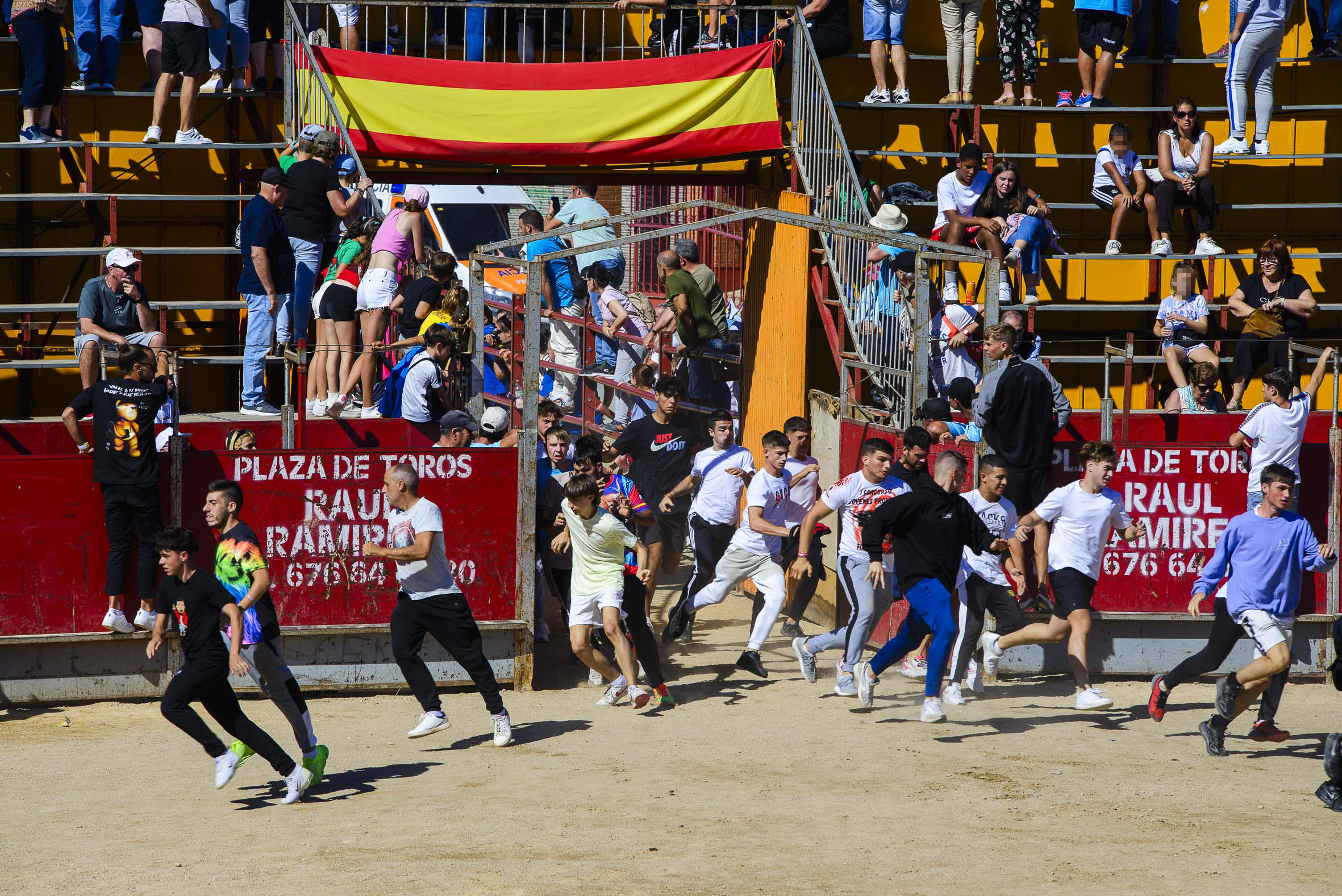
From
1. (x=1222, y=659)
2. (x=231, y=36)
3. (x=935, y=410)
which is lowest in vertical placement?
(x=1222, y=659)

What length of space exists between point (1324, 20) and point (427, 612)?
45.0 ft

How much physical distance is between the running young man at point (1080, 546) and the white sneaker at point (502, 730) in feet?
12.2

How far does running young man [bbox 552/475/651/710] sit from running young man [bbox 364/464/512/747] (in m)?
0.94

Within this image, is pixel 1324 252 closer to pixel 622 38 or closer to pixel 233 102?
pixel 622 38

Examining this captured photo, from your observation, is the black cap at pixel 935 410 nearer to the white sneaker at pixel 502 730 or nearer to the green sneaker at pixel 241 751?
the white sneaker at pixel 502 730

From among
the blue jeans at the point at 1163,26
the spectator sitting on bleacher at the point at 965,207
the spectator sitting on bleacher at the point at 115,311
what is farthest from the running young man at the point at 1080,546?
the blue jeans at the point at 1163,26

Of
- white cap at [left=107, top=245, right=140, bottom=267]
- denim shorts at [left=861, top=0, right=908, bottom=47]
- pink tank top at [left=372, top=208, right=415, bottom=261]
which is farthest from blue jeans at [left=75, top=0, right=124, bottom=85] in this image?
denim shorts at [left=861, top=0, right=908, bottom=47]

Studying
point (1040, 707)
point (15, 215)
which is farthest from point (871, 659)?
point (15, 215)

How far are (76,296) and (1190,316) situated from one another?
1143cm

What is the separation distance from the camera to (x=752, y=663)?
1205cm

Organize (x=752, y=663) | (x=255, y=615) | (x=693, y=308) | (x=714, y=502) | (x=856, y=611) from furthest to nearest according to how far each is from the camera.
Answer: (x=693, y=308) < (x=714, y=502) < (x=752, y=663) < (x=856, y=611) < (x=255, y=615)

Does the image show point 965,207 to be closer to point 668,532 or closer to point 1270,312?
point 1270,312

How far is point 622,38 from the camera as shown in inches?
664

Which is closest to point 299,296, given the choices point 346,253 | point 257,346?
point 257,346
